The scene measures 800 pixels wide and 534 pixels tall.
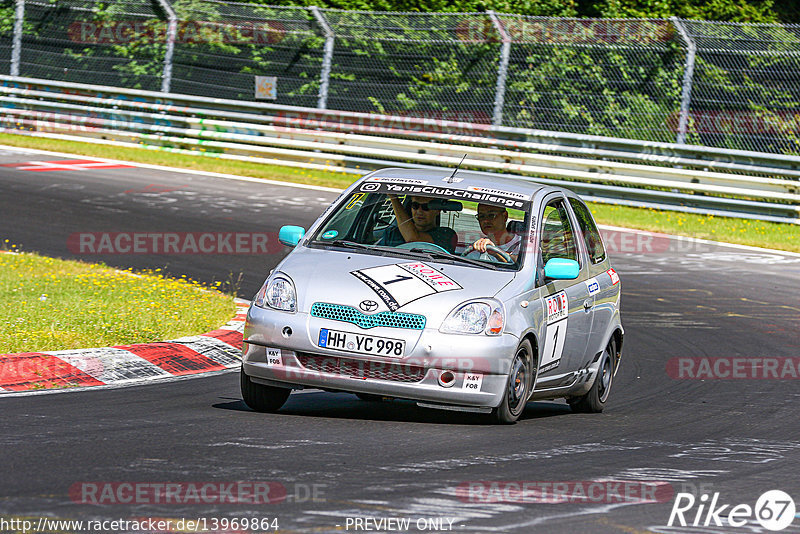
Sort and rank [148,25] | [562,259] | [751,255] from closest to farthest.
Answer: [562,259] → [751,255] → [148,25]

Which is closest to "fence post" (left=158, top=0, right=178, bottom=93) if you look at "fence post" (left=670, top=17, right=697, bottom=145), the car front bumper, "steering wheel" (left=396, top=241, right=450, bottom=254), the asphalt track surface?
"fence post" (left=670, top=17, right=697, bottom=145)

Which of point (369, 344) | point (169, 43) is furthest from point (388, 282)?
point (169, 43)

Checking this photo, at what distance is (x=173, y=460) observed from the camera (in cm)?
592

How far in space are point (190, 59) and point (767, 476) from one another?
67.1ft

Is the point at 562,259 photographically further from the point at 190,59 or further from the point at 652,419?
the point at 190,59

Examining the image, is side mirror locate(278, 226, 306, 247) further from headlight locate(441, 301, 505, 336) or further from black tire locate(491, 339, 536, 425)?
black tire locate(491, 339, 536, 425)

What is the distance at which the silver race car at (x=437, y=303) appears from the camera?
728 centimetres

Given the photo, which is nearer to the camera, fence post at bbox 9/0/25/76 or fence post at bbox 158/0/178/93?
fence post at bbox 158/0/178/93

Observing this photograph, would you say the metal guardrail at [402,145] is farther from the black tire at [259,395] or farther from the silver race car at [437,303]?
the black tire at [259,395]

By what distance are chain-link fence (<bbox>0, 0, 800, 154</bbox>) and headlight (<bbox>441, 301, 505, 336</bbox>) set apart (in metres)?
14.1

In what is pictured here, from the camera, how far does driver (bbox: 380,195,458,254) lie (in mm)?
8383

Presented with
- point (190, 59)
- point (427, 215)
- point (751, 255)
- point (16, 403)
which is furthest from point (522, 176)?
point (16, 403)

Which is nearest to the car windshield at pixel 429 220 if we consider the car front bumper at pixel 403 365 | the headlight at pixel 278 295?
the headlight at pixel 278 295

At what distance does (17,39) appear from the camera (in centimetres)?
2655
